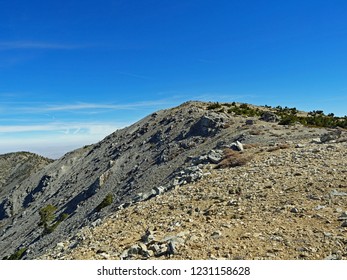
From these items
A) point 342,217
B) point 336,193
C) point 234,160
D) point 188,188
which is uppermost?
point 234,160

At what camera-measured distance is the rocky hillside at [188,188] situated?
1465 centimetres

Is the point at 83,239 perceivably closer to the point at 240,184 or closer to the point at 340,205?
the point at 240,184

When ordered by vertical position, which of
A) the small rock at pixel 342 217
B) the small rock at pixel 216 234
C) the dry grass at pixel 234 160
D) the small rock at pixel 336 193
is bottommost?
the small rock at pixel 216 234

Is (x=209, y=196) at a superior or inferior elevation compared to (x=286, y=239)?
superior

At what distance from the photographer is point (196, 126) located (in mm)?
55219

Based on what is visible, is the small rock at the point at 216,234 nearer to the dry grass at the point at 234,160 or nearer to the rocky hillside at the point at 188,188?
the rocky hillside at the point at 188,188

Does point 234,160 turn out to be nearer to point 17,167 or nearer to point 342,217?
point 342,217

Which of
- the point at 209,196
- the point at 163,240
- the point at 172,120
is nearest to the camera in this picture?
the point at 163,240

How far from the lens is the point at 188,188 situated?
2177 cm

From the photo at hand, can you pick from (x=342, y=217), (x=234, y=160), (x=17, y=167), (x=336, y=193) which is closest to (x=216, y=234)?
(x=342, y=217)

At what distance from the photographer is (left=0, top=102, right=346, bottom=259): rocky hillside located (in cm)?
1465

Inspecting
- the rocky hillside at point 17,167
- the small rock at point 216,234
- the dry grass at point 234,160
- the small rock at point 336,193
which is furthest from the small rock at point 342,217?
the rocky hillside at point 17,167

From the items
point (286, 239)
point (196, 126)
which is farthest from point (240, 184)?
point (196, 126)
